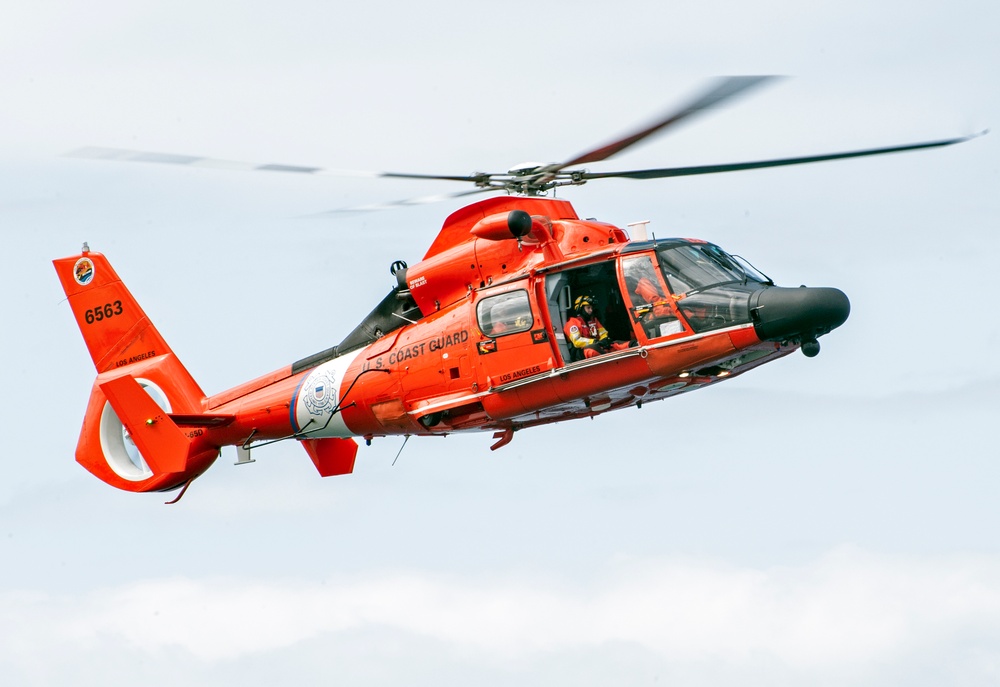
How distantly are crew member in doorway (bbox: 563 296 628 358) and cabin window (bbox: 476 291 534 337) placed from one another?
0.58 meters

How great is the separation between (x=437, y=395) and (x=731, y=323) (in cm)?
448

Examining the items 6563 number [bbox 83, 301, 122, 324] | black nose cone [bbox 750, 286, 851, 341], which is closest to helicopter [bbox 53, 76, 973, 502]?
black nose cone [bbox 750, 286, 851, 341]

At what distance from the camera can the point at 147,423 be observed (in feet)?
75.2

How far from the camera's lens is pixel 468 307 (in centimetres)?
2070

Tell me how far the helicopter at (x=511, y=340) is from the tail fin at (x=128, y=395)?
1.5 inches

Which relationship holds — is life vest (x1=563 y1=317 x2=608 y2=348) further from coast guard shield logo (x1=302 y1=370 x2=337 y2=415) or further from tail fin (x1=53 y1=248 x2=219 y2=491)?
tail fin (x1=53 y1=248 x2=219 y2=491)

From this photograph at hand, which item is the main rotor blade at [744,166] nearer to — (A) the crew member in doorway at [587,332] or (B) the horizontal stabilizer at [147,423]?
(A) the crew member in doorway at [587,332]

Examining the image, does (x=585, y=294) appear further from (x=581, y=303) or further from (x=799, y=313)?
(x=799, y=313)

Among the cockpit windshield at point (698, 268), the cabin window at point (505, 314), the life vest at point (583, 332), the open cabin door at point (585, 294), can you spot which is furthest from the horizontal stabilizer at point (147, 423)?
the cockpit windshield at point (698, 268)

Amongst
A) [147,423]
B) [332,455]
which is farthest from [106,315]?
[332,455]

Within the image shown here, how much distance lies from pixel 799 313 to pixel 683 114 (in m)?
3.20

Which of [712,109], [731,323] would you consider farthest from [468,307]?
[712,109]

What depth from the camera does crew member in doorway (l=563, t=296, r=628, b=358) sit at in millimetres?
19672

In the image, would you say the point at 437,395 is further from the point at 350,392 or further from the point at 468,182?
the point at 468,182
